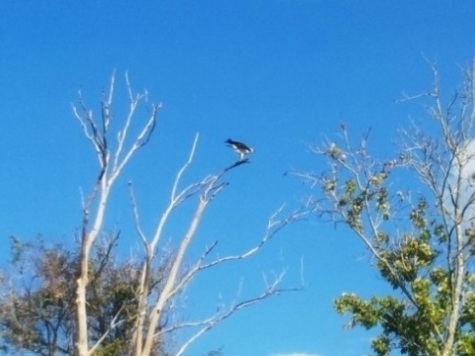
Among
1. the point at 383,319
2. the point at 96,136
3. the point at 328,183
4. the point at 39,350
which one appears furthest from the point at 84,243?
the point at 39,350

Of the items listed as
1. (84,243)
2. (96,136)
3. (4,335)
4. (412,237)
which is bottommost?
(84,243)

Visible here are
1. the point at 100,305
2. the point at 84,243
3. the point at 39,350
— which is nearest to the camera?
the point at 84,243

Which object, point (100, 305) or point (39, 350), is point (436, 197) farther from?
point (39, 350)

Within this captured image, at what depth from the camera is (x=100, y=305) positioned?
2328 cm

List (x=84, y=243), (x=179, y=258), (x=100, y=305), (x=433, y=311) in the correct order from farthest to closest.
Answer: (x=100, y=305)
(x=433, y=311)
(x=179, y=258)
(x=84, y=243)

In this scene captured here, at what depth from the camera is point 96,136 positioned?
38.7 ft

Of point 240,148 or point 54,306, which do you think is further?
point 54,306

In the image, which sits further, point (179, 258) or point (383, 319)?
point (383, 319)

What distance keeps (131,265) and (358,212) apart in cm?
649

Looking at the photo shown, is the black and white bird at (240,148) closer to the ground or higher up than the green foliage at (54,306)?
closer to the ground

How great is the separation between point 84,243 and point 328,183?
369 inches

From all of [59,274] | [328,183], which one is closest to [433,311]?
[328,183]

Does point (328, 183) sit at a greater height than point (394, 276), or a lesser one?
greater

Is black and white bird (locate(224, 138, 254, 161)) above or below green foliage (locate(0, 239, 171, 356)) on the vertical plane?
below
